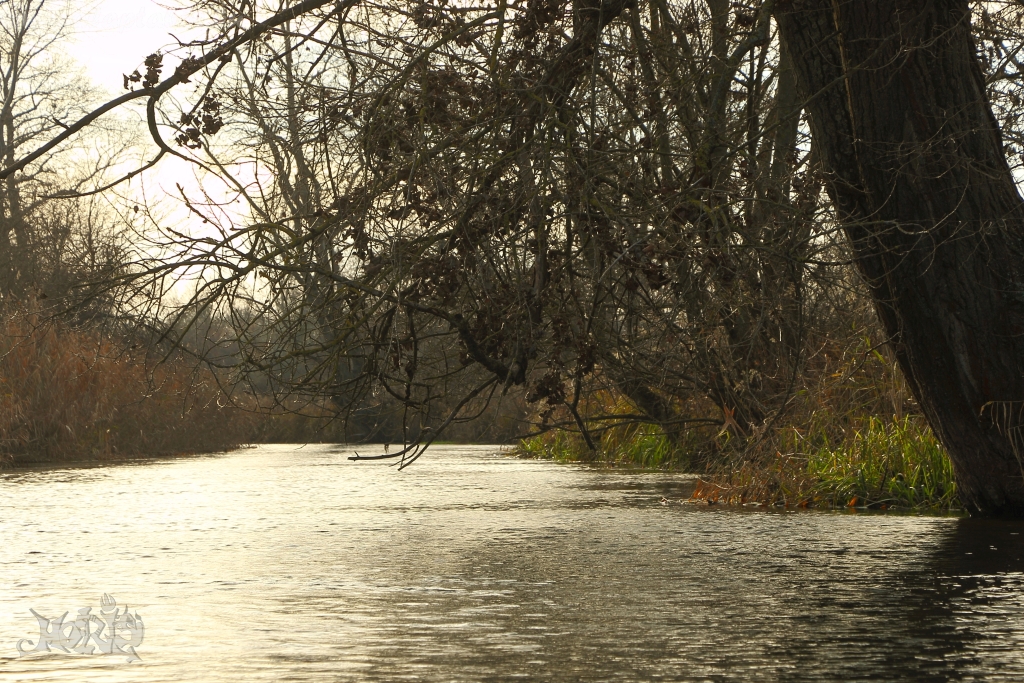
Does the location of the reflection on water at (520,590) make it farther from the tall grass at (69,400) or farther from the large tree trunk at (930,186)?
the tall grass at (69,400)

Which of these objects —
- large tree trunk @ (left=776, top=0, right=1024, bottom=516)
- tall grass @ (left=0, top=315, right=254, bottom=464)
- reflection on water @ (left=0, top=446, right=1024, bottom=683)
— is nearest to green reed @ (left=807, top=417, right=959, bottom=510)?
reflection on water @ (left=0, top=446, right=1024, bottom=683)

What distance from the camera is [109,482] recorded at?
15.4 m

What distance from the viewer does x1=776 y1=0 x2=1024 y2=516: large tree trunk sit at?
26.4ft

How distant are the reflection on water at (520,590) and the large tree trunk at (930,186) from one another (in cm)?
99

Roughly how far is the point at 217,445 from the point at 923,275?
2232 centimetres

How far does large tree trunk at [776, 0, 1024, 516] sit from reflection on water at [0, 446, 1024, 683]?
987 mm

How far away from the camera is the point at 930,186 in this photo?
810 cm

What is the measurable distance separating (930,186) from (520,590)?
11.8 feet

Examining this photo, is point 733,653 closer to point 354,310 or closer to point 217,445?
point 354,310

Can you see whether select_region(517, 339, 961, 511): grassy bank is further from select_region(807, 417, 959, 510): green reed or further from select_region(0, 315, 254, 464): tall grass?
select_region(0, 315, 254, 464): tall grass

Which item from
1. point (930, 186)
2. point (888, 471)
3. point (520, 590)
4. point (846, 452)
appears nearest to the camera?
point (520, 590)

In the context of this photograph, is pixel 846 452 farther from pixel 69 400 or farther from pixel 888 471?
pixel 69 400

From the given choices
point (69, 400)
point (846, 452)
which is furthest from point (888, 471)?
point (69, 400)

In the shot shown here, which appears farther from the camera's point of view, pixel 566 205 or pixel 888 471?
pixel 888 471
